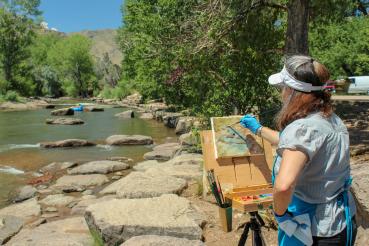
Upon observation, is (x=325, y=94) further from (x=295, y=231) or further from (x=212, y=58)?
(x=212, y=58)

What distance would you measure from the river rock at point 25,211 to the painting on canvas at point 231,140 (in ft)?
15.5

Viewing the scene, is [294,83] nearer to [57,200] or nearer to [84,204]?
[84,204]

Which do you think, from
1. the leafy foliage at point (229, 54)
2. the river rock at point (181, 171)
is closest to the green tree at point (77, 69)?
the leafy foliage at point (229, 54)

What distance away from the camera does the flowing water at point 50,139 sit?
14164 millimetres

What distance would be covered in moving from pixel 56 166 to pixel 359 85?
2156 centimetres

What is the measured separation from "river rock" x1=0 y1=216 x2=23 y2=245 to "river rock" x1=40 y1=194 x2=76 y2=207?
1246 mm

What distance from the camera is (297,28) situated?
9.04 metres

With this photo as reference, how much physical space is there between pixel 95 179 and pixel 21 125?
17.4m

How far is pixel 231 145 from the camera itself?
5488 millimetres

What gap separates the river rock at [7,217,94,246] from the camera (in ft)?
19.2

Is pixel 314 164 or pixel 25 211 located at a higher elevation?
pixel 314 164

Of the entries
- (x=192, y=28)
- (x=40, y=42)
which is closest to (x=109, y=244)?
(x=192, y=28)

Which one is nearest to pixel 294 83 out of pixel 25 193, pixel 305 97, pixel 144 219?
pixel 305 97

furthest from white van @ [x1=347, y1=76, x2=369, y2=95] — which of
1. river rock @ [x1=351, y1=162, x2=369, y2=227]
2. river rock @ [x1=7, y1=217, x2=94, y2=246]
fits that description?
river rock @ [x1=351, y1=162, x2=369, y2=227]
